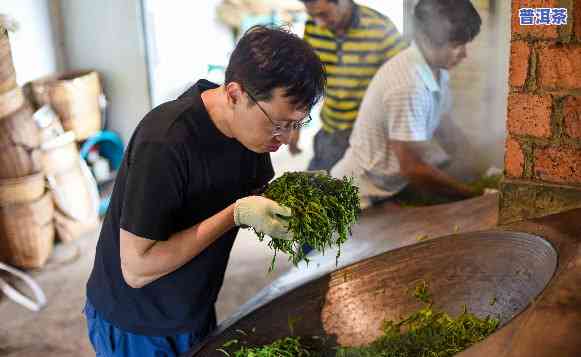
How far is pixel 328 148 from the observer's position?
13.0 ft

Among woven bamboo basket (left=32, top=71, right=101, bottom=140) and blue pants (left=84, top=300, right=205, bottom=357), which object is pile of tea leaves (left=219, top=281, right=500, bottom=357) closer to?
blue pants (left=84, top=300, right=205, bottom=357)

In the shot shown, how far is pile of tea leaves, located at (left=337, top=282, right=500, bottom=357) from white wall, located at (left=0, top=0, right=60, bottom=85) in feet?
11.1

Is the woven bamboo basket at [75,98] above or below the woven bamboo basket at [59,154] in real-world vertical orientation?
above

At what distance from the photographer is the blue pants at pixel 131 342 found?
1.83 m

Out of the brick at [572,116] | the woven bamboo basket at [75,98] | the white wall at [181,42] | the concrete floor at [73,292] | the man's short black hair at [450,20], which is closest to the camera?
the brick at [572,116]

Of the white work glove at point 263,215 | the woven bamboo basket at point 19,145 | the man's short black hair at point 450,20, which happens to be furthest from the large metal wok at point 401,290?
the woven bamboo basket at point 19,145

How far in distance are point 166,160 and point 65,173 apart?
3061mm

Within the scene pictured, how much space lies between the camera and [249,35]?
1562 millimetres

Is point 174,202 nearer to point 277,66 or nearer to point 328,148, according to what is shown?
point 277,66

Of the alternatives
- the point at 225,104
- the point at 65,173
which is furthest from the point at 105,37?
the point at 225,104

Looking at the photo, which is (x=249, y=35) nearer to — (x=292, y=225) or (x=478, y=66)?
(x=292, y=225)

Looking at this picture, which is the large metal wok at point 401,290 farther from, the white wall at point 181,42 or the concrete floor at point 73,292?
the white wall at point 181,42

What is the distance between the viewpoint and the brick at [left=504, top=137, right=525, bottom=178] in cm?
209

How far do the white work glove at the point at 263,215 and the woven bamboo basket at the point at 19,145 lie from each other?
2.74m
